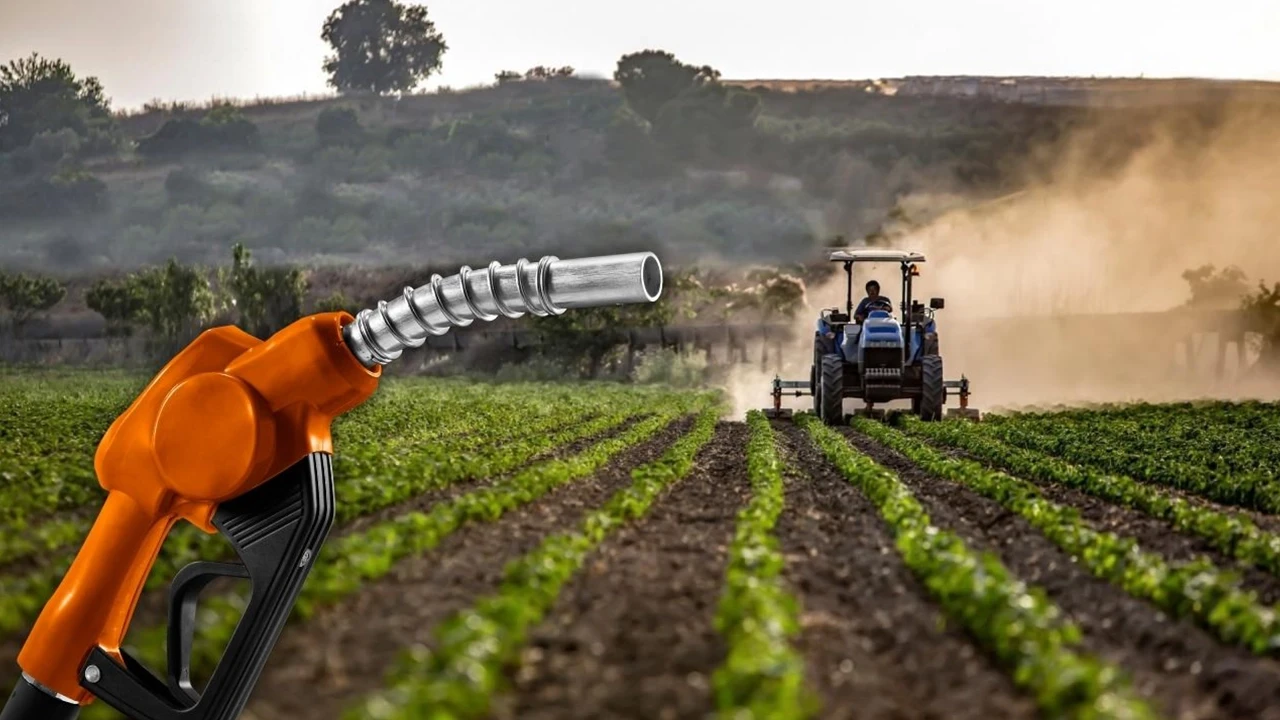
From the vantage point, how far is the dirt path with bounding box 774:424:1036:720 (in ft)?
18.1

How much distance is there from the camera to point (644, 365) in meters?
61.2

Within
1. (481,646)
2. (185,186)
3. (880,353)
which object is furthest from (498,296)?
(185,186)

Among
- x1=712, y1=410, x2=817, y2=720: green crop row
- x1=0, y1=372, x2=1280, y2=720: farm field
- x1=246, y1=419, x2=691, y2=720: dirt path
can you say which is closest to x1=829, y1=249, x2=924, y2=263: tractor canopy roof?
x1=0, y1=372, x2=1280, y2=720: farm field

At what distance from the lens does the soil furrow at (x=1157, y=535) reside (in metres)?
10.5

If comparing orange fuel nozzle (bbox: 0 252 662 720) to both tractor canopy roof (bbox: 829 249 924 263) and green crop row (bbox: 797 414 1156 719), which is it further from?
tractor canopy roof (bbox: 829 249 924 263)

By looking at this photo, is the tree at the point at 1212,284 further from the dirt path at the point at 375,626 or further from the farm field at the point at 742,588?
the dirt path at the point at 375,626

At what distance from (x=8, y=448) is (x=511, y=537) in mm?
14934

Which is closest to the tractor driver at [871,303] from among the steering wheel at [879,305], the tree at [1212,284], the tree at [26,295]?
the steering wheel at [879,305]

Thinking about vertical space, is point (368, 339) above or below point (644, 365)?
above

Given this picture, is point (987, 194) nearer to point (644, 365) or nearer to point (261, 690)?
point (644, 365)

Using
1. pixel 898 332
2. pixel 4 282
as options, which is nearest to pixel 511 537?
pixel 898 332

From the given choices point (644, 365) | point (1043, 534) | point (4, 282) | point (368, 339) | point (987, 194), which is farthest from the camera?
point (987, 194)

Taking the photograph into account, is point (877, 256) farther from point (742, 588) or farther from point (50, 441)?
point (742, 588)

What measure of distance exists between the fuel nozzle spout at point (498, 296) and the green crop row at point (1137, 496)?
8791 mm
